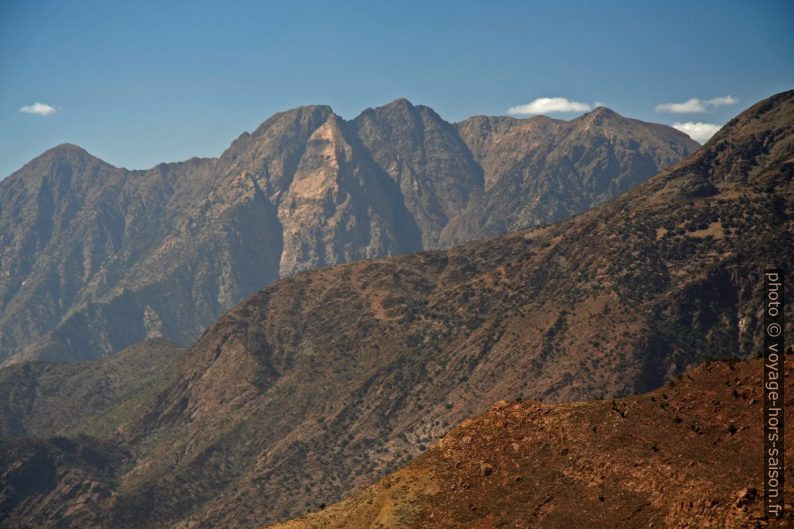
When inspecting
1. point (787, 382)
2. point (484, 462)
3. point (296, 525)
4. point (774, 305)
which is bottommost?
point (296, 525)

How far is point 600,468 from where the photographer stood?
269 ft

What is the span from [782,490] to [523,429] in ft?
94.9

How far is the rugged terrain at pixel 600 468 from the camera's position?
72812 millimetres

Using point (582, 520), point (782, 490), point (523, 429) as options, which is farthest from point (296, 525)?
point (782, 490)

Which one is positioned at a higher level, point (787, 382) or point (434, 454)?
point (787, 382)

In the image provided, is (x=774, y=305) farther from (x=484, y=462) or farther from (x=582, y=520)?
(x=484, y=462)

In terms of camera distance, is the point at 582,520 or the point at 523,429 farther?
the point at 523,429

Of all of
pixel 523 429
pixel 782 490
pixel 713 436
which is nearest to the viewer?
pixel 782 490

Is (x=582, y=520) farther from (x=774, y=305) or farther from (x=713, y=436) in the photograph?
(x=774, y=305)

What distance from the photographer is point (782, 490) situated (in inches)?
2584

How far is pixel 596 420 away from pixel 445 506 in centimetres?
1604

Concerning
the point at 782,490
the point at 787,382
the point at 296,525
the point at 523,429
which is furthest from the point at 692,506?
the point at 296,525

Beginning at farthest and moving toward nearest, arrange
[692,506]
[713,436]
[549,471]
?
[549,471], [713,436], [692,506]

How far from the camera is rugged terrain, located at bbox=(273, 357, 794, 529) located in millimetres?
72812
